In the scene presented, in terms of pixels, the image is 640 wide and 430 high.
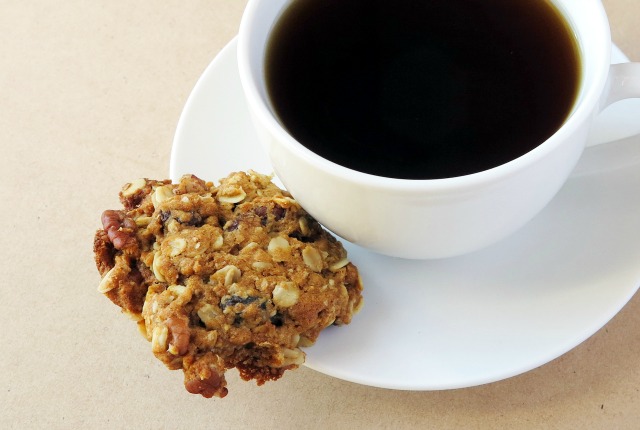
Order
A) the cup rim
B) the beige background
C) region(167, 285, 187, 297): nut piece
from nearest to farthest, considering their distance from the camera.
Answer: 1. the cup rim
2. region(167, 285, 187, 297): nut piece
3. the beige background

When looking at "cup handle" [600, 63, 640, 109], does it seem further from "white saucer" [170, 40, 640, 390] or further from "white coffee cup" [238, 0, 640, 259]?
"white saucer" [170, 40, 640, 390]

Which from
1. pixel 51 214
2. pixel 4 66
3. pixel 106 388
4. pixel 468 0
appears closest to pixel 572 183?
pixel 468 0

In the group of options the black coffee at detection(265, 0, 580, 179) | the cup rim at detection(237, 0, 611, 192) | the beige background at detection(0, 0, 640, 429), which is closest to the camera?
the cup rim at detection(237, 0, 611, 192)

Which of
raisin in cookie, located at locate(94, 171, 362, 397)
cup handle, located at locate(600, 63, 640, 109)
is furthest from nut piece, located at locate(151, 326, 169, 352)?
cup handle, located at locate(600, 63, 640, 109)

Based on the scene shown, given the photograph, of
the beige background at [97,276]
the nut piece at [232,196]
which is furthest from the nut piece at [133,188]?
the beige background at [97,276]

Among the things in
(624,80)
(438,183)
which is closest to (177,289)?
(438,183)

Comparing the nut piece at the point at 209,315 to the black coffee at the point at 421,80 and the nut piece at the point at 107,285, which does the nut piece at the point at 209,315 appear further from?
the black coffee at the point at 421,80

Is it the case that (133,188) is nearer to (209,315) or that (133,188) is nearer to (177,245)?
(177,245)
